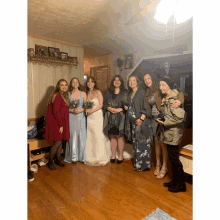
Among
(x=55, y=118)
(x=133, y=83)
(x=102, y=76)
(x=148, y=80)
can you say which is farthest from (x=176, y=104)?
(x=55, y=118)

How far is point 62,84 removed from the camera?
66.6 inches

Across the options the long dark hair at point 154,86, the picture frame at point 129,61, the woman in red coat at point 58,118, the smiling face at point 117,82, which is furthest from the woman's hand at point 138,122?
the woman in red coat at point 58,118

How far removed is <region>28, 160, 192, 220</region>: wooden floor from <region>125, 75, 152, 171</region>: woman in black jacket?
0.46 feet

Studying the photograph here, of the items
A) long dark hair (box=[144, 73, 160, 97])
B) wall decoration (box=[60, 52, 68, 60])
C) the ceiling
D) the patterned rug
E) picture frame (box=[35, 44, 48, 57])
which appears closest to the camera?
the patterned rug

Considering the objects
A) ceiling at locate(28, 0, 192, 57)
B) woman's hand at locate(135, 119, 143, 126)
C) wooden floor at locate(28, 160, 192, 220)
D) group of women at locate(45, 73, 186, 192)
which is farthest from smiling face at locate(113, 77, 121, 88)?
wooden floor at locate(28, 160, 192, 220)

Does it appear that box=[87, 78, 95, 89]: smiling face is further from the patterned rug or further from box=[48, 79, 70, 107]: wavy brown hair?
the patterned rug

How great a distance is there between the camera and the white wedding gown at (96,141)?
5.78 ft

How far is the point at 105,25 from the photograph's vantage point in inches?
53.0

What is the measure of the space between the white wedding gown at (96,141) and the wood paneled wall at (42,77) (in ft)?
2.46

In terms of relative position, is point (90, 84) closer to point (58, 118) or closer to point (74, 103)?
point (74, 103)

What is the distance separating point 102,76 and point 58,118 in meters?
0.67

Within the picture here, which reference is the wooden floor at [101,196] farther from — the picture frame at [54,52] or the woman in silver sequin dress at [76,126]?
the picture frame at [54,52]

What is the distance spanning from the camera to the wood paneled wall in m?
1.91

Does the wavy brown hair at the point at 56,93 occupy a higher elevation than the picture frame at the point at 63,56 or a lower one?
lower
